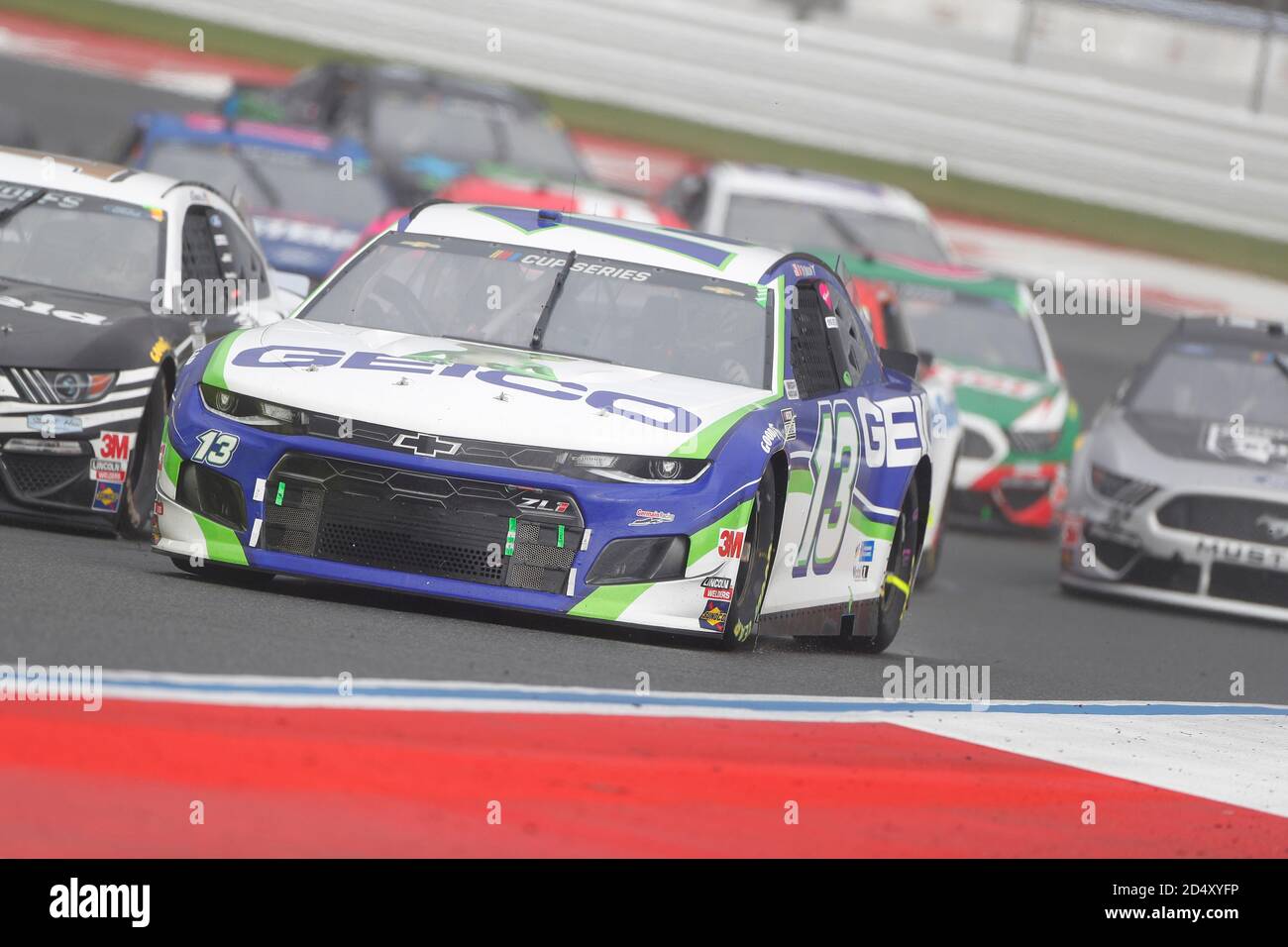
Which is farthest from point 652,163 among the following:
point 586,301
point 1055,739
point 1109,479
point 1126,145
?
point 1055,739

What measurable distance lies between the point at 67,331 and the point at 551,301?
78.2 inches

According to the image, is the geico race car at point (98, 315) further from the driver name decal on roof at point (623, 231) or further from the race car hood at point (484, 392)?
the driver name decal on roof at point (623, 231)

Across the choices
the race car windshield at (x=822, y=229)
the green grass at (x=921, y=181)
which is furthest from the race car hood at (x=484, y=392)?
the green grass at (x=921, y=181)

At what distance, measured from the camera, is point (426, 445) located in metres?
7.80

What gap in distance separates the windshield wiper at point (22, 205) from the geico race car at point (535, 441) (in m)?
2.00

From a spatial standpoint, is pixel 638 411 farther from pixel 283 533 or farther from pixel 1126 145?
pixel 1126 145

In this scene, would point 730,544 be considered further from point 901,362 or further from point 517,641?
point 901,362

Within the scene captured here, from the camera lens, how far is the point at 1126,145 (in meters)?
27.5

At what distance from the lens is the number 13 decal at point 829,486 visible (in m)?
8.85

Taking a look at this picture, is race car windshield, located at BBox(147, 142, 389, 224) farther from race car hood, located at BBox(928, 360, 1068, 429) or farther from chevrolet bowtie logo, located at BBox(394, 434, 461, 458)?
chevrolet bowtie logo, located at BBox(394, 434, 461, 458)

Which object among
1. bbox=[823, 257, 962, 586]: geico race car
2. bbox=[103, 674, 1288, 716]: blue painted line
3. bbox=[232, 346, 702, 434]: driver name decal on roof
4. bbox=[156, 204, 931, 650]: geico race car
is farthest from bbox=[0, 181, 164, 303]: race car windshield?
bbox=[103, 674, 1288, 716]: blue painted line

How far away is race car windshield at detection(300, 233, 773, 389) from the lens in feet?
28.9

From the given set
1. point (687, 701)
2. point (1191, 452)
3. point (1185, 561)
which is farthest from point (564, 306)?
point (1191, 452)
